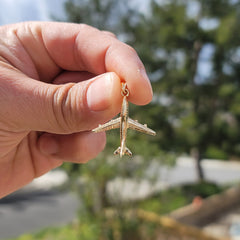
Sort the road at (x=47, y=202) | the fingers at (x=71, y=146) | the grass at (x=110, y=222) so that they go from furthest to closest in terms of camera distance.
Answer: the road at (x=47, y=202) → the grass at (x=110, y=222) → the fingers at (x=71, y=146)

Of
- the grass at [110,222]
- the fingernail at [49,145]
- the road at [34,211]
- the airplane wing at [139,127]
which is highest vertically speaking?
the airplane wing at [139,127]

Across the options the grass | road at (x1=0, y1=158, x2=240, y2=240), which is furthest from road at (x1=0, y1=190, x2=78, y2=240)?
the grass

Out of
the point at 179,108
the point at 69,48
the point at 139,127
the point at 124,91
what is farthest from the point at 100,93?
the point at 179,108

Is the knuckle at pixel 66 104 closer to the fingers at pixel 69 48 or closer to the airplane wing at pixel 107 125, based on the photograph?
the airplane wing at pixel 107 125

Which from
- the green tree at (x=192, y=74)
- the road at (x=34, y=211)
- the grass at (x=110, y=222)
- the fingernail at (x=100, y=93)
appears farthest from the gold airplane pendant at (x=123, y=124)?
the green tree at (x=192, y=74)

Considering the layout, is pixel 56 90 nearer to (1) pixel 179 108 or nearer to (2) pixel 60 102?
(2) pixel 60 102

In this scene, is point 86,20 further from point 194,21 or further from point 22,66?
point 22,66

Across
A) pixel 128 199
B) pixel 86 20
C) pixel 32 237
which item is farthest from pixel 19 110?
pixel 86 20
